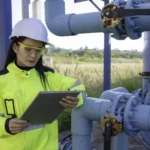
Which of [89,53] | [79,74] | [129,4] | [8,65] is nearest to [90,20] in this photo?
[129,4]

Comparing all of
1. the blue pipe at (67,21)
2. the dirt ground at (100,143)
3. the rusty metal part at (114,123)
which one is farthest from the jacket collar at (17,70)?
the dirt ground at (100,143)

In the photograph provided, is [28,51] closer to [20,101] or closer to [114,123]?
[20,101]

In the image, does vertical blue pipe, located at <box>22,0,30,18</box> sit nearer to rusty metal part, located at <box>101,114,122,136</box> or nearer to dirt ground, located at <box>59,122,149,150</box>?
rusty metal part, located at <box>101,114,122,136</box>

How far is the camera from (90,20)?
2.04 meters

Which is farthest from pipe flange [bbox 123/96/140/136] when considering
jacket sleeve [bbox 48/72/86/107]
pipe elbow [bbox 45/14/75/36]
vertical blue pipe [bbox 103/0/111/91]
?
vertical blue pipe [bbox 103/0/111/91]

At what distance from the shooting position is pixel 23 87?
4.42ft

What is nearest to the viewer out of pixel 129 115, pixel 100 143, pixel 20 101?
pixel 20 101

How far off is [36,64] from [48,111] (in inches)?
10.5

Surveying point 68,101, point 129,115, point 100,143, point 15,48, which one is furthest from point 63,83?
point 100,143

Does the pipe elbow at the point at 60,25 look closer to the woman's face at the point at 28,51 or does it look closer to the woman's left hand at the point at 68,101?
the woman's face at the point at 28,51

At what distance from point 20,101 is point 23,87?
6 cm

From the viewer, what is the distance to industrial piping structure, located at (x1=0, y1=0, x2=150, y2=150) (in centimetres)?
155

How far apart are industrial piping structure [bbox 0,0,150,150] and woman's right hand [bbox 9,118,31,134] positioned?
46cm

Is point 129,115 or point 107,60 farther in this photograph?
point 107,60
